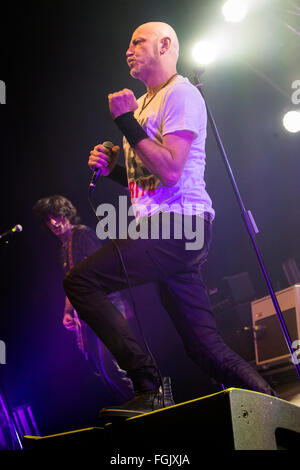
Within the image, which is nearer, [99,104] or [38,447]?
[38,447]

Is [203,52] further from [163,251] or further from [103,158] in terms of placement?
[163,251]

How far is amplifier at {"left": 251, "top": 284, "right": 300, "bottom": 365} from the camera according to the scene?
342 centimetres

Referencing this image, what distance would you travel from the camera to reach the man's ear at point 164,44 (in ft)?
7.19

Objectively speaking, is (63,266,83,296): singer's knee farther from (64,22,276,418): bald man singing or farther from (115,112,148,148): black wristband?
(115,112,148,148): black wristband

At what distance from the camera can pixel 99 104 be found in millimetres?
5461

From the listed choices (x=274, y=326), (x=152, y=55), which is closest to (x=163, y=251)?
(x=152, y=55)

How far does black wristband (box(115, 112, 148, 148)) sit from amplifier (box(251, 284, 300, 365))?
84.9 inches

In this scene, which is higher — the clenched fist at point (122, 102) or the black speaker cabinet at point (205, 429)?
the clenched fist at point (122, 102)

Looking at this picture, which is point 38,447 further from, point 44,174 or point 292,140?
point 292,140

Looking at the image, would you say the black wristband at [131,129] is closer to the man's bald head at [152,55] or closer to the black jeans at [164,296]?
the black jeans at [164,296]

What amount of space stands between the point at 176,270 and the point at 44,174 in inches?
165

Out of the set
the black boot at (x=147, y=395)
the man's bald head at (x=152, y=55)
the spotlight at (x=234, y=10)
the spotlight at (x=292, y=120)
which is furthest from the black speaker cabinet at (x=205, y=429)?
the spotlight at (x=292, y=120)

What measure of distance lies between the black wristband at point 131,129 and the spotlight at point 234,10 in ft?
11.0

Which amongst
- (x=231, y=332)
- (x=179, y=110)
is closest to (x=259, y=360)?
(x=231, y=332)
